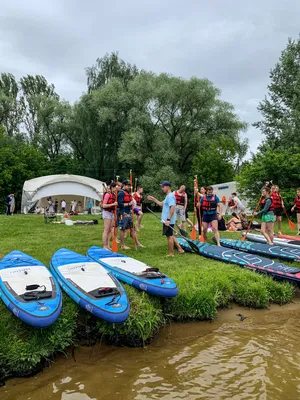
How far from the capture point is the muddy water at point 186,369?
142 inches

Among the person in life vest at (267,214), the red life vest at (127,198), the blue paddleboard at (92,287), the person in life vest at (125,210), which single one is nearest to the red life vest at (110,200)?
the person in life vest at (125,210)

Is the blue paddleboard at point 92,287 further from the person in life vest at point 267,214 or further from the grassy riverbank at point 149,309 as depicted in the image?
the person in life vest at point 267,214

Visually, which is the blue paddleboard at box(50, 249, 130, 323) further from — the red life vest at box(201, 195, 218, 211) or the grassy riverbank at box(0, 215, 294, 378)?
the red life vest at box(201, 195, 218, 211)

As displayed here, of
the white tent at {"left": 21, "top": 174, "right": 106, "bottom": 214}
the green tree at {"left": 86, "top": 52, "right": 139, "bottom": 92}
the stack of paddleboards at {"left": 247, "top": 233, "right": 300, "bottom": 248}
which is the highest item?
the green tree at {"left": 86, "top": 52, "right": 139, "bottom": 92}

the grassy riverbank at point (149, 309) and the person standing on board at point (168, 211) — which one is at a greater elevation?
the person standing on board at point (168, 211)

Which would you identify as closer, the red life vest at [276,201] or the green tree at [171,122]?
the red life vest at [276,201]

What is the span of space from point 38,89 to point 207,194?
36837 millimetres

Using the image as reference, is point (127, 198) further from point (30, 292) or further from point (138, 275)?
point (30, 292)

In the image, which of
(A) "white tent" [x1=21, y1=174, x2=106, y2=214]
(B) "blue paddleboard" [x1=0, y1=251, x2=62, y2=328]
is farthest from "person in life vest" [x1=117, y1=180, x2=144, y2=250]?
(A) "white tent" [x1=21, y1=174, x2=106, y2=214]

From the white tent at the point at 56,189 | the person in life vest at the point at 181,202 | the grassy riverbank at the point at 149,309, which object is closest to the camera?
the grassy riverbank at the point at 149,309

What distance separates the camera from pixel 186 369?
13.4 ft

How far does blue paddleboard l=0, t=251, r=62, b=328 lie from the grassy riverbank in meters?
0.24

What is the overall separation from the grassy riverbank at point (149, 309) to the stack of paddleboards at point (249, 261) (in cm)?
22

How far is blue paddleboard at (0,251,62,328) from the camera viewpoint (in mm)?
4152
